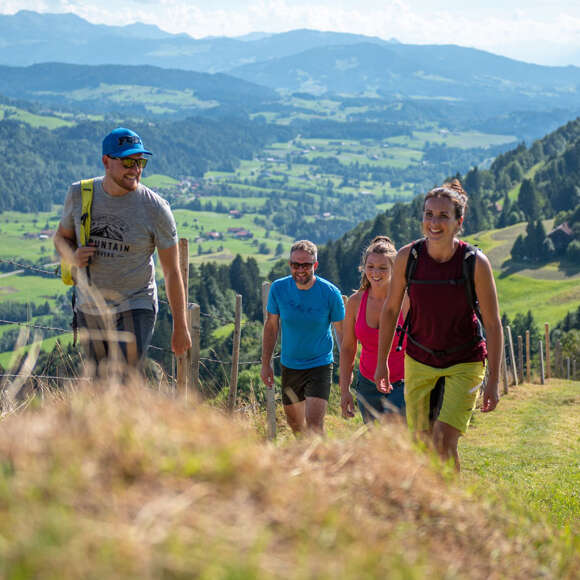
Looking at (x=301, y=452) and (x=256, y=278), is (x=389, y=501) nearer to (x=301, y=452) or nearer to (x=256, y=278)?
(x=301, y=452)

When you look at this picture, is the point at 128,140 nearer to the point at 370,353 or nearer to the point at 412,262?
A: the point at 412,262

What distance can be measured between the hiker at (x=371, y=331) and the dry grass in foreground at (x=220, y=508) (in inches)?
100

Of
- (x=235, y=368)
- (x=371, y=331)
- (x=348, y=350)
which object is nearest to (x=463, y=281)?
(x=371, y=331)

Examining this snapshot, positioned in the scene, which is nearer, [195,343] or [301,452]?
[301,452]

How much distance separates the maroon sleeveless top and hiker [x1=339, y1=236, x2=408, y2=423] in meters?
0.69

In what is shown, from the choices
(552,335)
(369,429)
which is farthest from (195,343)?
(552,335)

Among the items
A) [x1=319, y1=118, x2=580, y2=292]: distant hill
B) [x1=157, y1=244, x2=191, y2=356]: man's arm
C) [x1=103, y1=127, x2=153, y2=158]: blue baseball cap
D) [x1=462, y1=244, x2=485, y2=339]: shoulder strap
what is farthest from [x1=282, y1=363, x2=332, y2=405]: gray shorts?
[x1=319, y1=118, x2=580, y2=292]: distant hill

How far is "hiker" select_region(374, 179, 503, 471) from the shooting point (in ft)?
13.3

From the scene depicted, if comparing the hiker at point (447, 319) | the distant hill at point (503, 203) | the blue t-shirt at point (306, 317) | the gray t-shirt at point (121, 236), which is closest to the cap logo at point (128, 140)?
the gray t-shirt at point (121, 236)

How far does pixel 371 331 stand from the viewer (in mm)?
5117

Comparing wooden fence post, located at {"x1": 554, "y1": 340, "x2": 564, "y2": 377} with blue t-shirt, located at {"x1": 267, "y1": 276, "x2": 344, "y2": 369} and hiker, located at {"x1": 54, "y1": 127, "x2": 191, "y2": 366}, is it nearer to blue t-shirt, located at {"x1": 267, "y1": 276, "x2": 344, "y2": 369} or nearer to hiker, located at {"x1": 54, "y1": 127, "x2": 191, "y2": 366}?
blue t-shirt, located at {"x1": 267, "y1": 276, "x2": 344, "y2": 369}

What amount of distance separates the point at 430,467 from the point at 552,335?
2496 inches

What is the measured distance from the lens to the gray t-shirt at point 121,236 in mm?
4055

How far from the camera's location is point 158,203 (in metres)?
4.10
